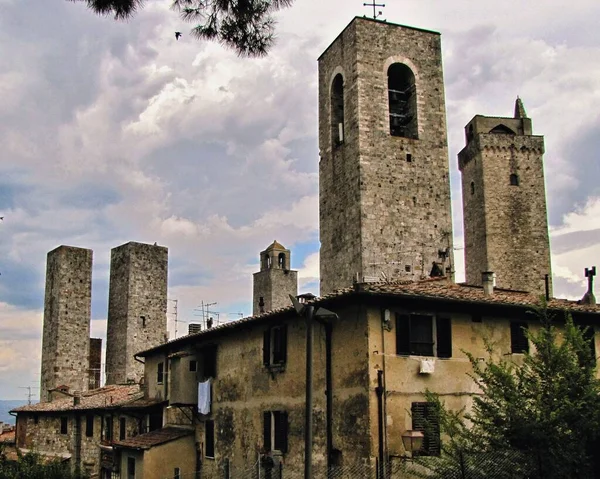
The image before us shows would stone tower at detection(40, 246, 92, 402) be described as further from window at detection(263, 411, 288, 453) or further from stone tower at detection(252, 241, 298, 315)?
stone tower at detection(252, 241, 298, 315)

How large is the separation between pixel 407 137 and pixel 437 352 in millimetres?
12588

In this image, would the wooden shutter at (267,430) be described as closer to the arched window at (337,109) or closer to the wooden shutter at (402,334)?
the wooden shutter at (402,334)

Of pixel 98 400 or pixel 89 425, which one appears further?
pixel 98 400

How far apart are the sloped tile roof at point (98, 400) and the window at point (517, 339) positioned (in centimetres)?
1601

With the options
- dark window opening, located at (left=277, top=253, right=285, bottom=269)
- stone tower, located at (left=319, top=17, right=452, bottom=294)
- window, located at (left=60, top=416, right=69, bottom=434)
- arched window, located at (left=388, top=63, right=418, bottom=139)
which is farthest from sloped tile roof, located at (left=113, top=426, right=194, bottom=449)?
dark window opening, located at (left=277, top=253, right=285, bottom=269)

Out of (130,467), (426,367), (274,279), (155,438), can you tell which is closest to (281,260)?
(274,279)

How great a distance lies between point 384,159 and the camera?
27312mm

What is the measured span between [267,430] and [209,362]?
4425mm

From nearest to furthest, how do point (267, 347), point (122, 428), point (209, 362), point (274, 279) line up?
1. point (267, 347)
2. point (209, 362)
3. point (122, 428)
4. point (274, 279)

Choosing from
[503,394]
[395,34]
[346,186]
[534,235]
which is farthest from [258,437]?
[534,235]

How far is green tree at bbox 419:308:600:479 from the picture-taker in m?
13.2

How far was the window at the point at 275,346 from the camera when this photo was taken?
772 inches

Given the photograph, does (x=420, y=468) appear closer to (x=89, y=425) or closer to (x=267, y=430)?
(x=267, y=430)

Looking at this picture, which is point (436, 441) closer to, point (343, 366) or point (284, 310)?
point (343, 366)
